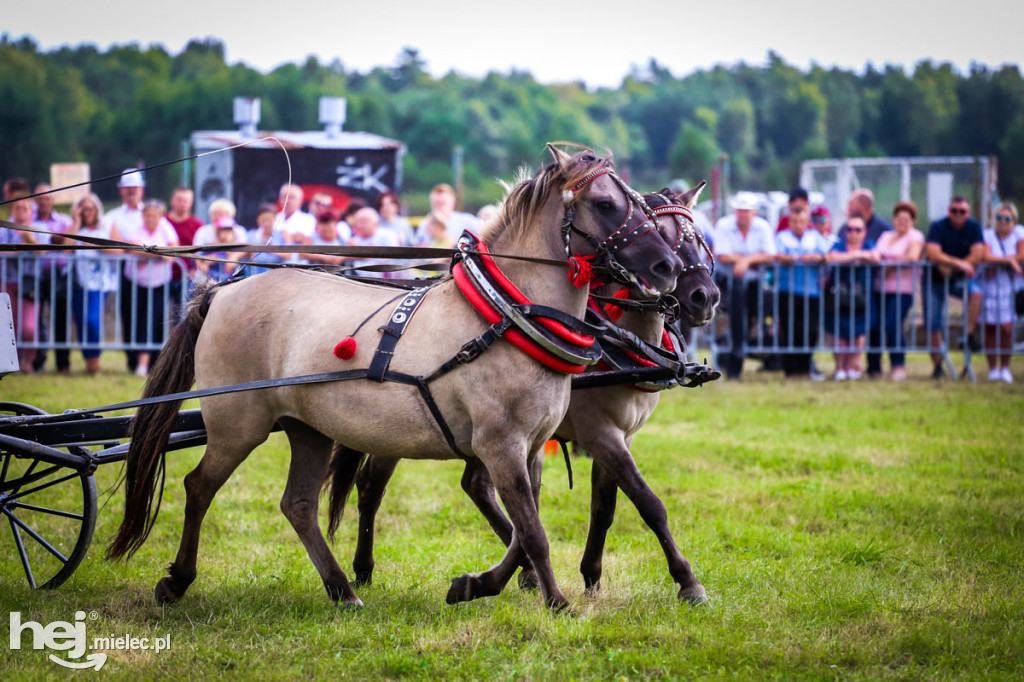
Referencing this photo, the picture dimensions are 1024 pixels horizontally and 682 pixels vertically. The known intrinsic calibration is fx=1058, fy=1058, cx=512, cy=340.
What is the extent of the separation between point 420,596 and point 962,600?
2.68m

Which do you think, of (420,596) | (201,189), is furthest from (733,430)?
(201,189)

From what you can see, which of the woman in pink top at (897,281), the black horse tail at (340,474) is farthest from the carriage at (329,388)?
the woman in pink top at (897,281)

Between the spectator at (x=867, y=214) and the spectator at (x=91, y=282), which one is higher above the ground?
the spectator at (x=867, y=214)

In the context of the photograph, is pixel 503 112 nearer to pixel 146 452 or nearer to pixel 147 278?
pixel 147 278

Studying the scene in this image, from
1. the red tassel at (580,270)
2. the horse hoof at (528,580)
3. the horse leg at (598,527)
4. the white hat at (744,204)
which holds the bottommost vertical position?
the horse hoof at (528,580)

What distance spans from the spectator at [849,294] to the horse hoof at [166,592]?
30.3 feet

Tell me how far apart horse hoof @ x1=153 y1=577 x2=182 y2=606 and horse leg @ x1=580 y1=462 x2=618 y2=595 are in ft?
6.83

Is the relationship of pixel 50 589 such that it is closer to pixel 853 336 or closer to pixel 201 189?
pixel 853 336

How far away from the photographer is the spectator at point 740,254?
12.8 meters

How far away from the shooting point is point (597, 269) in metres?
4.74

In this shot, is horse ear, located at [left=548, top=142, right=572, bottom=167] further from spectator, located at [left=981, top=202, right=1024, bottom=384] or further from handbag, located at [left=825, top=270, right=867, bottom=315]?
spectator, located at [left=981, top=202, right=1024, bottom=384]

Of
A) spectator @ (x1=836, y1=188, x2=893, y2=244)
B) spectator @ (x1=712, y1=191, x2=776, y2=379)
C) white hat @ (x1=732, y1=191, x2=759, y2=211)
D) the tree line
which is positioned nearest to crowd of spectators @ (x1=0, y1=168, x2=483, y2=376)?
spectator @ (x1=712, y1=191, x2=776, y2=379)

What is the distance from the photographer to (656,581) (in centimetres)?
561

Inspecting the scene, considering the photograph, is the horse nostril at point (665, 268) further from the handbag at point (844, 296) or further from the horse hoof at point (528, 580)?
the handbag at point (844, 296)
